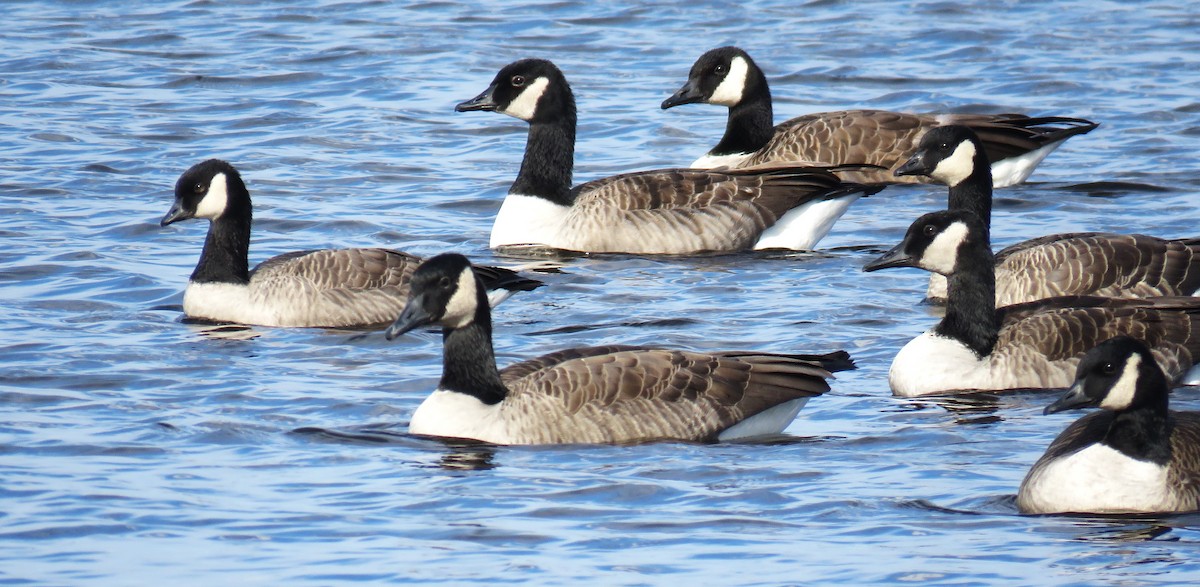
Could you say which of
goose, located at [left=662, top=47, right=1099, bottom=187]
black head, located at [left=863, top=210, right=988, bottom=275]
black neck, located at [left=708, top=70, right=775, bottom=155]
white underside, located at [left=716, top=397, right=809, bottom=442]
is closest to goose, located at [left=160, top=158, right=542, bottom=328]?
black head, located at [left=863, top=210, right=988, bottom=275]

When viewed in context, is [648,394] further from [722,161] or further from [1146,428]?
[722,161]

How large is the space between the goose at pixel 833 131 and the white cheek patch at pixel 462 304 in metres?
7.83

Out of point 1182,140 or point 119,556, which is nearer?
point 119,556

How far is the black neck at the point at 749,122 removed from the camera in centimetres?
1873

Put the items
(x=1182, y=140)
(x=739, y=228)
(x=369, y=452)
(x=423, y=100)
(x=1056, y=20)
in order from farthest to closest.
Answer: (x=1056, y=20) < (x=423, y=100) < (x=1182, y=140) < (x=739, y=228) < (x=369, y=452)

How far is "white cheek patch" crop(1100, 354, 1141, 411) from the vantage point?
370 inches

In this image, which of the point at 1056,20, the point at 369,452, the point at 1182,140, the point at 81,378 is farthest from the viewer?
the point at 1056,20

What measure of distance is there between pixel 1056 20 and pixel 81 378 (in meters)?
17.0

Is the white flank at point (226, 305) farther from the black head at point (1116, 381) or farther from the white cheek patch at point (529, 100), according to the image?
the black head at point (1116, 381)

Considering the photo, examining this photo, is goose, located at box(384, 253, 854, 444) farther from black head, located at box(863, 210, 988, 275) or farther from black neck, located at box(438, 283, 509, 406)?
black head, located at box(863, 210, 988, 275)

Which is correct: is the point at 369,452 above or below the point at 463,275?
below

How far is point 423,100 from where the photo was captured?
74.5 ft

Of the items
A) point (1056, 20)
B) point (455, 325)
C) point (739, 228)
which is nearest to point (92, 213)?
point (739, 228)

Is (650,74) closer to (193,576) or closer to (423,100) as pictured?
(423,100)
